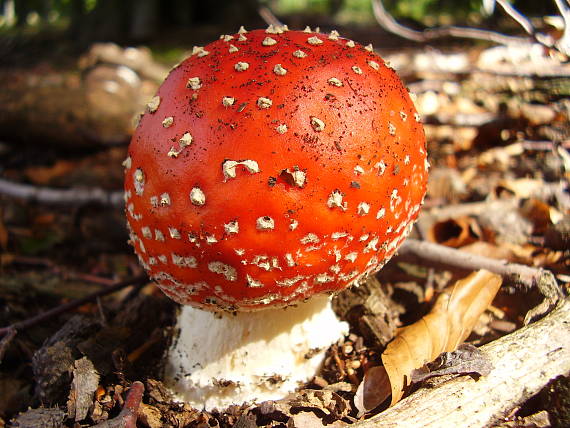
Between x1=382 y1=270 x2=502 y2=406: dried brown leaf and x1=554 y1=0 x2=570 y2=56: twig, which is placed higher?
x1=554 y1=0 x2=570 y2=56: twig

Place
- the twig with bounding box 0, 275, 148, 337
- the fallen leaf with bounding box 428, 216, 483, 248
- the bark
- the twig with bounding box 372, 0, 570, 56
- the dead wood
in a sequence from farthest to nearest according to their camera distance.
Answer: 1. the bark
2. the twig with bounding box 372, 0, 570, 56
3. the fallen leaf with bounding box 428, 216, 483, 248
4. the twig with bounding box 0, 275, 148, 337
5. the dead wood

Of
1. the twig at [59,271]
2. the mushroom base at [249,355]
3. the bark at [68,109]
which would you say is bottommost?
the bark at [68,109]

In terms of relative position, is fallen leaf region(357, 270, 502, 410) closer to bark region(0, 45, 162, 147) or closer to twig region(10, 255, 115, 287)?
twig region(10, 255, 115, 287)

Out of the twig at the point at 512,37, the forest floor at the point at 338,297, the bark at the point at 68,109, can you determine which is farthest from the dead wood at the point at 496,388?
the bark at the point at 68,109

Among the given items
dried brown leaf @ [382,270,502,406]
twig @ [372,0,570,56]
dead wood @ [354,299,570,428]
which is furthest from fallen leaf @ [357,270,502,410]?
twig @ [372,0,570,56]

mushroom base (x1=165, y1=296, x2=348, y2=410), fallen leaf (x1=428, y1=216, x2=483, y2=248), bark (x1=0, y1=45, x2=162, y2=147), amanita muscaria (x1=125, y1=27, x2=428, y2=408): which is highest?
amanita muscaria (x1=125, y1=27, x2=428, y2=408)

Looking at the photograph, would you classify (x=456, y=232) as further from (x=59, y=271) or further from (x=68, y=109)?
(x=68, y=109)

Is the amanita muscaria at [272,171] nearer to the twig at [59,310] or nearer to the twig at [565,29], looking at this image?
the twig at [59,310]
